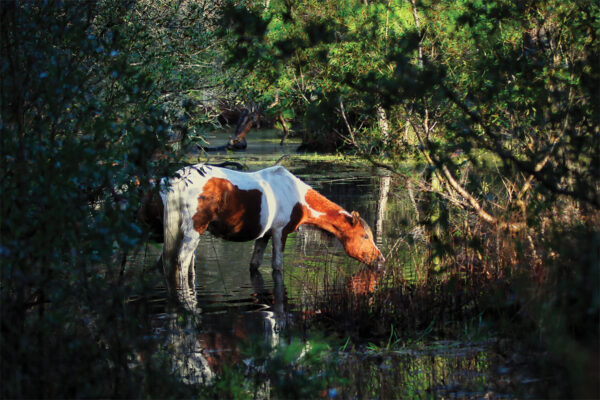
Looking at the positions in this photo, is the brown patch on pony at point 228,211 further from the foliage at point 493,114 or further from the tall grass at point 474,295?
the tall grass at point 474,295

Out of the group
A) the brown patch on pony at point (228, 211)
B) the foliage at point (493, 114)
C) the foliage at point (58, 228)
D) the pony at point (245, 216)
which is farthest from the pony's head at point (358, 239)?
the foliage at point (58, 228)

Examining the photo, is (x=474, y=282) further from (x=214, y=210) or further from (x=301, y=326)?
(x=214, y=210)

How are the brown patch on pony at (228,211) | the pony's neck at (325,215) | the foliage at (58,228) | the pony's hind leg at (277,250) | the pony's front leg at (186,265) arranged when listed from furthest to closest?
the pony's neck at (325,215), the pony's hind leg at (277,250), the brown patch on pony at (228,211), the pony's front leg at (186,265), the foliage at (58,228)

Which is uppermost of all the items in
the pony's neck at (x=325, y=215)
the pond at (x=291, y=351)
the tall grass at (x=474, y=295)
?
the pony's neck at (x=325, y=215)

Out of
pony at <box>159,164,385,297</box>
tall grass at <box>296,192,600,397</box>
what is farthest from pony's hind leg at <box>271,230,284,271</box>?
tall grass at <box>296,192,600,397</box>

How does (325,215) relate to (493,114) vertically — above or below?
below

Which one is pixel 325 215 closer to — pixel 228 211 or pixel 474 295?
pixel 228 211

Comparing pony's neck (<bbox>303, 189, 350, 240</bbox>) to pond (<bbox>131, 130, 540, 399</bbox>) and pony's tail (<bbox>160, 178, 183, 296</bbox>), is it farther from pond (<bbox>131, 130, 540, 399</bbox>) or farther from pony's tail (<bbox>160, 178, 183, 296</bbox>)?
pony's tail (<bbox>160, 178, 183, 296</bbox>)

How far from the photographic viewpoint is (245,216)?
10.6m

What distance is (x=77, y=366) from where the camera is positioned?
14.5 ft

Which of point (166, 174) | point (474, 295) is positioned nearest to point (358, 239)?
point (474, 295)

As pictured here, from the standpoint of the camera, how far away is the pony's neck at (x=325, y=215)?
38.2 ft

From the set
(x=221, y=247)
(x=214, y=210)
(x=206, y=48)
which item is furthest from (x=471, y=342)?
(x=221, y=247)

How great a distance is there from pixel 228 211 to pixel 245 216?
1.03 feet
